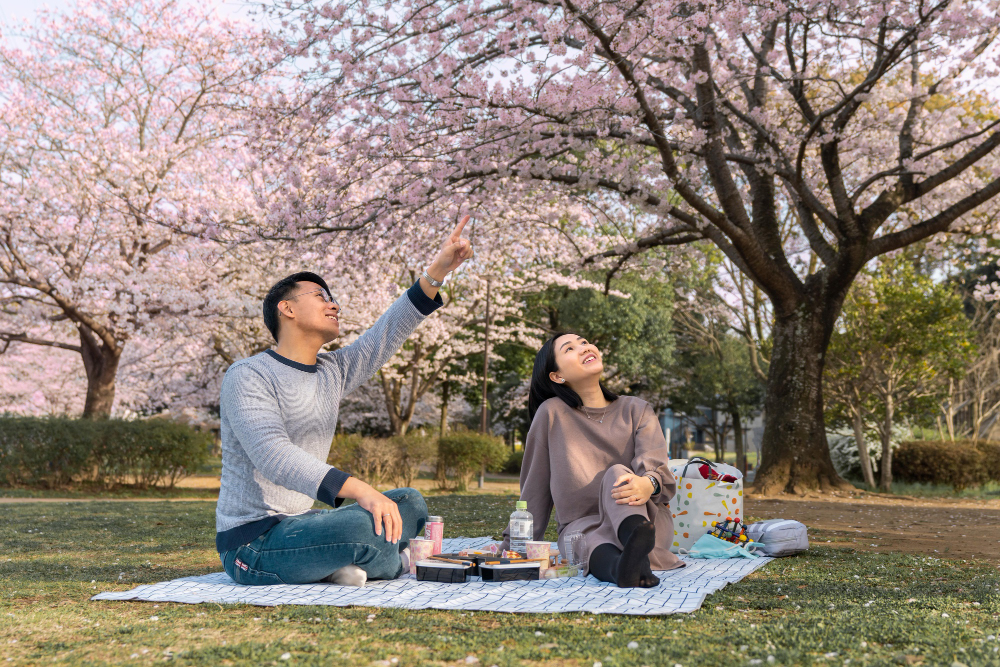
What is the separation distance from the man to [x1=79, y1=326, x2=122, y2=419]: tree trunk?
12.8m

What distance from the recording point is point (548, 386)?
15.0 feet

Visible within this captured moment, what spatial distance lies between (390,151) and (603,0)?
360 centimetres

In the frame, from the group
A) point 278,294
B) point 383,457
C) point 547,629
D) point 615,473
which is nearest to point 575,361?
point 615,473

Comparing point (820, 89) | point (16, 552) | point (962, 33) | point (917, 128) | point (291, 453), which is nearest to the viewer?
point (291, 453)

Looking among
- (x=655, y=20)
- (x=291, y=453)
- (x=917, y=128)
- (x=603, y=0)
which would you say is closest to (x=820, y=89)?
(x=917, y=128)

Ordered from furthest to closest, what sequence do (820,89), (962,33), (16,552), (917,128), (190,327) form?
(190,327)
(820,89)
(917,128)
(962,33)
(16,552)

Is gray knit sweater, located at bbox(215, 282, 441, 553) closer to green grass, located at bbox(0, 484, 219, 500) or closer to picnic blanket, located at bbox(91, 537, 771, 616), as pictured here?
picnic blanket, located at bbox(91, 537, 771, 616)

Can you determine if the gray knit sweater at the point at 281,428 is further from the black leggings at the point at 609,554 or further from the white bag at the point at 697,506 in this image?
the white bag at the point at 697,506

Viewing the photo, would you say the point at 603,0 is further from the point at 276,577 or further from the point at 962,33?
the point at 276,577

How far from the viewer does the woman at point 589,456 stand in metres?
3.88

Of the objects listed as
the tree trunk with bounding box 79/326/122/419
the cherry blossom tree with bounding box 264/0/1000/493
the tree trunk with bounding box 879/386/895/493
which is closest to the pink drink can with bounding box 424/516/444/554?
the cherry blossom tree with bounding box 264/0/1000/493

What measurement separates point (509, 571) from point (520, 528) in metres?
0.46

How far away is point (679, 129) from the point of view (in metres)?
11.2

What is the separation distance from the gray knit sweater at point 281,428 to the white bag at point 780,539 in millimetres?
2493
